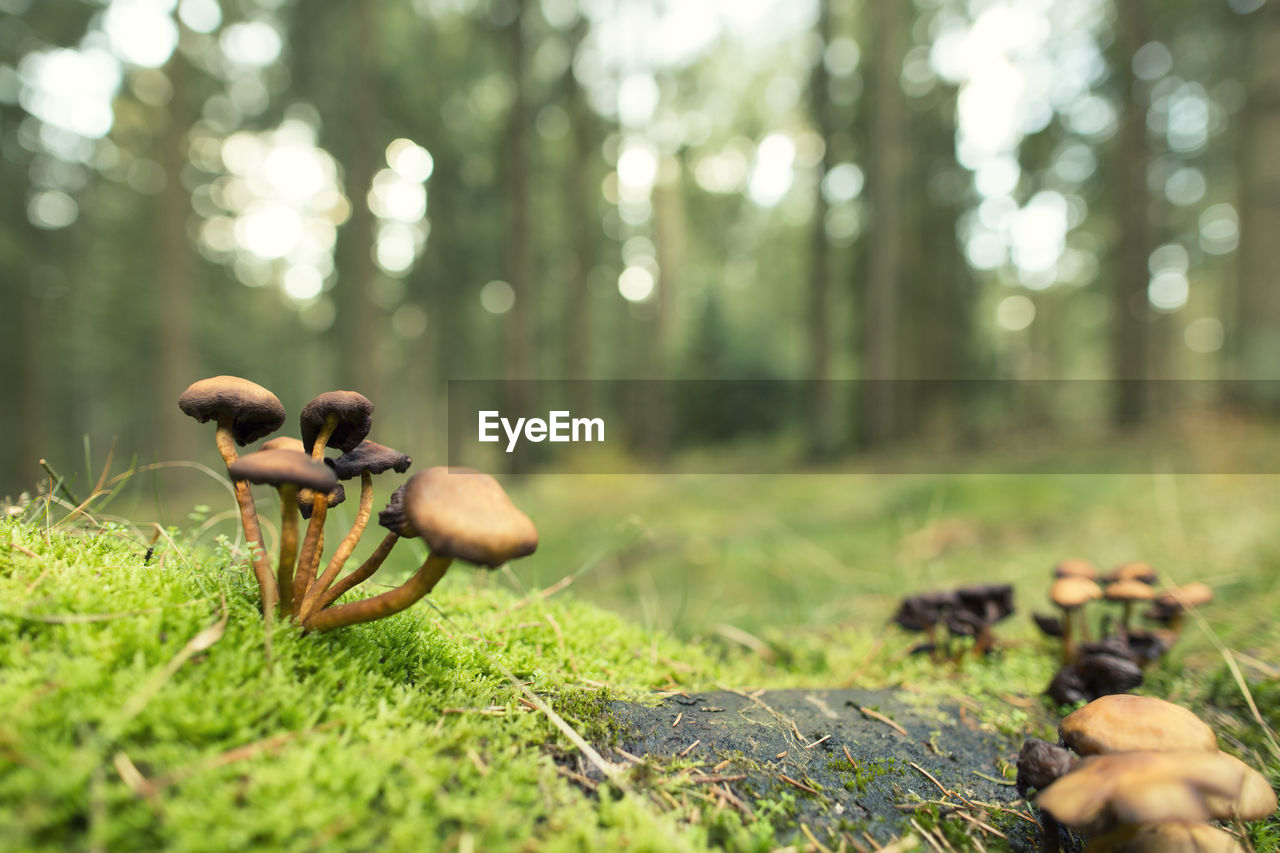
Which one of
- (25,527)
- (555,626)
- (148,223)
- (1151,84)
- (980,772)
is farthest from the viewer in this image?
(148,223)

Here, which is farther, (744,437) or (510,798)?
(744,437)

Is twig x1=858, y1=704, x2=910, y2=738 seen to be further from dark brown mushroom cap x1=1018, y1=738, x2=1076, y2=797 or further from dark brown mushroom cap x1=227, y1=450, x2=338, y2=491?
dark brown mushroom cap x1=227, y1=450, x2=338, y2=491

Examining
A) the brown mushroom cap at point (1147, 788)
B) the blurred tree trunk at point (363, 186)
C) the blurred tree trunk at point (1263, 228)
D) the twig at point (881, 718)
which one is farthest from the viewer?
the blurred tree trunk at point (363, 186)

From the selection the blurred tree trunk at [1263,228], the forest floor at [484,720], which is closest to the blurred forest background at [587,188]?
the blurred tree trunk at [1263,228]

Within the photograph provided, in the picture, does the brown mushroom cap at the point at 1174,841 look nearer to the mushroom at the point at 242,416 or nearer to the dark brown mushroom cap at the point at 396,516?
the dark brown mushroom cap at the point at 396,516

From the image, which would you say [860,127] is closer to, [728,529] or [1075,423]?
[1075,423]

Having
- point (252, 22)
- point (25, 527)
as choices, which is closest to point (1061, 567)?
point (25, 527)

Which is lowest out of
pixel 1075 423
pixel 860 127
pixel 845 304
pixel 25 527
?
pixel 1075 423

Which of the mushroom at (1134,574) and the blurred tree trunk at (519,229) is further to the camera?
the blurred tree trunk at (519,229)

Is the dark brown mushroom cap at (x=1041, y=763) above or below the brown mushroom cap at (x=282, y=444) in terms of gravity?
below
